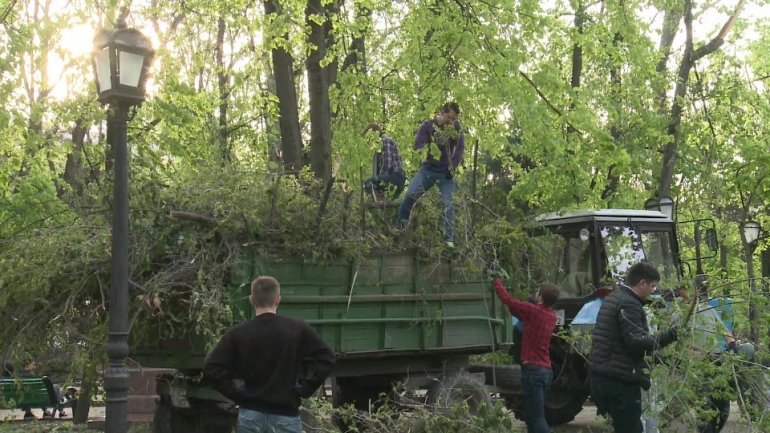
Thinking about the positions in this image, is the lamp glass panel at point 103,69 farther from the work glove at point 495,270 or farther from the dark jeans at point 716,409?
the dark jeans at point 716,409

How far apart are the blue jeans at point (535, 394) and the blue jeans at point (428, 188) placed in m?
1.50

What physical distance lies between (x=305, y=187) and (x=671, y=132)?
501 inches

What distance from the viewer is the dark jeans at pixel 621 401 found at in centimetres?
728

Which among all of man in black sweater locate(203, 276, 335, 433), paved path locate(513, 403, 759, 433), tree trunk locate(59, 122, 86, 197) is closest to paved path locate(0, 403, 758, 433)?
paved path locate(513, 403, 759, 433)

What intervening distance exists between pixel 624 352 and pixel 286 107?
326 inches

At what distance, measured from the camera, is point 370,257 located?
349 inches

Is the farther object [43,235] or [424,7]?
[424,7]

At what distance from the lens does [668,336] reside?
7.03 metres

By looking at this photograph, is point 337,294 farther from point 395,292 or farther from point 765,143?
point 765,143

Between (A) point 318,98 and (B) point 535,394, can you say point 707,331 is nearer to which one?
(B) point 535,394

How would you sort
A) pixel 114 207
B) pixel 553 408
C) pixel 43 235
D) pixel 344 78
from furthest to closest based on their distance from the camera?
pixel 344 78 → pixel 553 408 → pixel 43 235 → pixel 114 207

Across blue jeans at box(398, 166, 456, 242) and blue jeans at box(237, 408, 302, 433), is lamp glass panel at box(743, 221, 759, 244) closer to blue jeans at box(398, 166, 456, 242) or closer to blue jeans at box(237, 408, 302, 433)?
blue jeans at box(398, 166, 456, 242)

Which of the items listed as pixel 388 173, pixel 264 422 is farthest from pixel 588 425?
pixel 264 422

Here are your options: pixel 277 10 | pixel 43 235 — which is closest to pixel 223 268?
pixel 43 235
